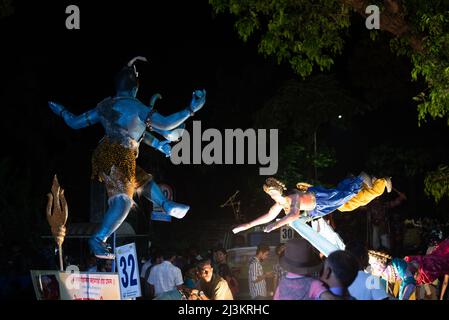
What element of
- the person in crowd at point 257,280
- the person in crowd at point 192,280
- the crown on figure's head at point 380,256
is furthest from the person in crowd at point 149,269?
the crown on figure's head at point 380,256

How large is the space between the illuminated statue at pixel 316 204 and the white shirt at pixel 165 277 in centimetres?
220

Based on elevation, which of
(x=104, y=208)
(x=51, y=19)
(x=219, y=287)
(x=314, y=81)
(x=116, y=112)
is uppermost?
(x=51, y=19)

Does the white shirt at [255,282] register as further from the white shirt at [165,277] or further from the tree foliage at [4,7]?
the tree foliage at [4,7]

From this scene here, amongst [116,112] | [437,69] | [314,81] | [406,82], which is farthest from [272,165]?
[116,112]

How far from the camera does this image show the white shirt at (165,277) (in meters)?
10.6

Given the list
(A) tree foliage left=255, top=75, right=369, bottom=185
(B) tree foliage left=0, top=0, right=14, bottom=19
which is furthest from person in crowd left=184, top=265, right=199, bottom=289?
(A) tree foliage left=255, top=75, right=369, bottom=185

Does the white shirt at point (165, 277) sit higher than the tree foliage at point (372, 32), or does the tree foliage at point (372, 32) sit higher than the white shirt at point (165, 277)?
the tree foliage at point (372, 32)

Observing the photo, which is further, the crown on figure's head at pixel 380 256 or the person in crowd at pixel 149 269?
the person in crowd at pixel 149 269

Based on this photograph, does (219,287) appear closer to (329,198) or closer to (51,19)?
(329,198)

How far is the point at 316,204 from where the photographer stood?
9008 mm

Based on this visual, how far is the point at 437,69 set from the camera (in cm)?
976

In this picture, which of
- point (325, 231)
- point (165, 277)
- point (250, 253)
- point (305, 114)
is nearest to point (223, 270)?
point (165, 277)

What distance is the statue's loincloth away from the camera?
8617 mm

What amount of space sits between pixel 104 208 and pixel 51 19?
832cm
